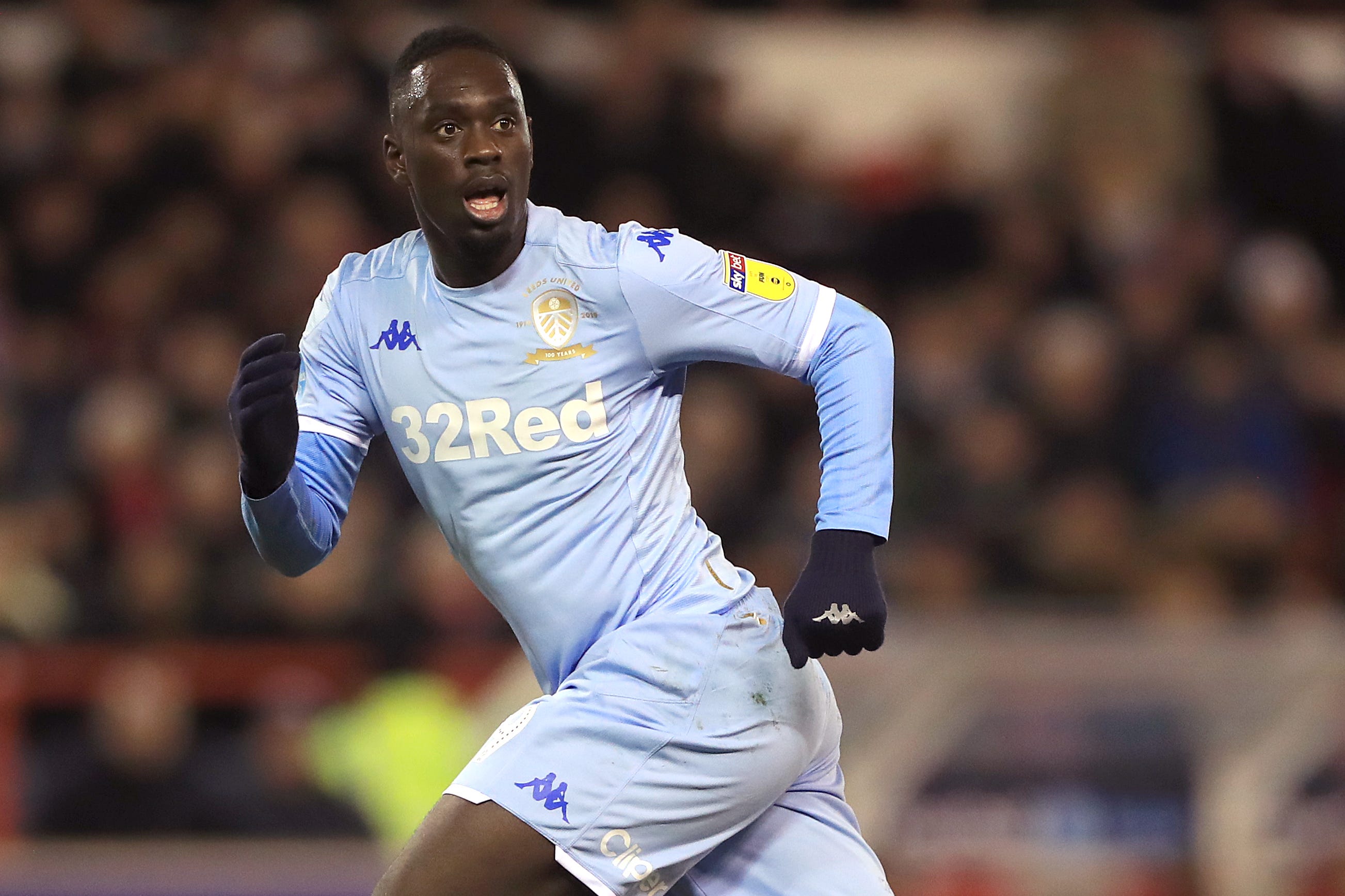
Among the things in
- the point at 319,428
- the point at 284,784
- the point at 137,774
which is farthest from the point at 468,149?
the point at 137,774

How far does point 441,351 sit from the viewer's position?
3.24 meters

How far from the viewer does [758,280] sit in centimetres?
324

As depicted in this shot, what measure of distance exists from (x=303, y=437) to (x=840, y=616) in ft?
3.46

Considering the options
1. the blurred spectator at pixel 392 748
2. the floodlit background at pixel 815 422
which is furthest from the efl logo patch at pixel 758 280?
the blurred spectator at pixel 392 748

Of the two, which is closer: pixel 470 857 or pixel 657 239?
pixel 470 857

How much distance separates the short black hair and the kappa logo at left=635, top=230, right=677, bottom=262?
36 cm

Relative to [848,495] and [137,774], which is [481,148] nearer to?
[848,495]

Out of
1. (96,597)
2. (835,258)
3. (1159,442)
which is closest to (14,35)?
(96,597)

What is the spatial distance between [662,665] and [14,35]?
24.2 feet

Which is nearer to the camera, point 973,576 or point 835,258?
point 973,576


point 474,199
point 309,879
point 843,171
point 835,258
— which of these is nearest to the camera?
point 474,199

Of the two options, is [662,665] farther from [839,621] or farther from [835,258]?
[835,258]

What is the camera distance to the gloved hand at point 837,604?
2934 mm

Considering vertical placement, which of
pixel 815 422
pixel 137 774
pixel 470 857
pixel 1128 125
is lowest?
pixel 137 774
